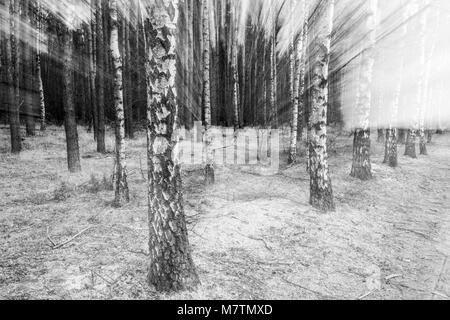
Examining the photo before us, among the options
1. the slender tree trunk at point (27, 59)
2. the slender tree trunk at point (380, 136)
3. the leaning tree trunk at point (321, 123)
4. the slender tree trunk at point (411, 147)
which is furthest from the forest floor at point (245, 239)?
the slender tree trunk at point (27, 59)

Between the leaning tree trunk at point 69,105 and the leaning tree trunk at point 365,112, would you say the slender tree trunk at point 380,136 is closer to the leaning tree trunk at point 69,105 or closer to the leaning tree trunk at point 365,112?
the leaning tree trunk at point 365,112

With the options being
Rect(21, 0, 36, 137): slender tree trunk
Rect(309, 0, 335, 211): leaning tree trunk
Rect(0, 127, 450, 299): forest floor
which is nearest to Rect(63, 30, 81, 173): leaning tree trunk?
Rect(0, 127, 450, 299): forest floor

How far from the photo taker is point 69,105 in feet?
35.2

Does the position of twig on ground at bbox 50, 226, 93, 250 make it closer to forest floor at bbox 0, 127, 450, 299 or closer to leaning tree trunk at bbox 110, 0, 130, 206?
forest floor at bbox 0, 127, 450, 299

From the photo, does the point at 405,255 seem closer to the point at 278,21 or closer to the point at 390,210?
the point at 390,210

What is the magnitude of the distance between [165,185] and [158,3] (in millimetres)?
2114

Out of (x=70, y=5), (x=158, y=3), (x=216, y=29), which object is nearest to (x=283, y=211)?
(x=158, y=3)

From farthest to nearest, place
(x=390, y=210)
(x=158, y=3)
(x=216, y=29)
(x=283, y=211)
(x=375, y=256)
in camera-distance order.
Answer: (x=216, y=29), (x=390, y=210), (x=283, y=211), (x=375, y=256), (x=158, y=3)

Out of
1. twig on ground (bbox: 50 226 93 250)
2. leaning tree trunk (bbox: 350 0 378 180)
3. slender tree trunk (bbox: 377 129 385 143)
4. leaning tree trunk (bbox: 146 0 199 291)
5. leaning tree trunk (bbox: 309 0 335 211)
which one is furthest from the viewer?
slender tree trunk (bbox: 377 129 385 143)

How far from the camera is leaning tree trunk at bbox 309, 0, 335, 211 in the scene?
7199 millimetres

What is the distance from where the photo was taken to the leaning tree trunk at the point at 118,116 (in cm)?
708

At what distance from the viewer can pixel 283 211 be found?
7219 millimetres

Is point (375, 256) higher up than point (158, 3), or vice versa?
point (158, 3)

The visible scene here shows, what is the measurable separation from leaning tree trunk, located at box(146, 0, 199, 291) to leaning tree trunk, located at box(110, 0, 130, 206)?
12.2 feet
